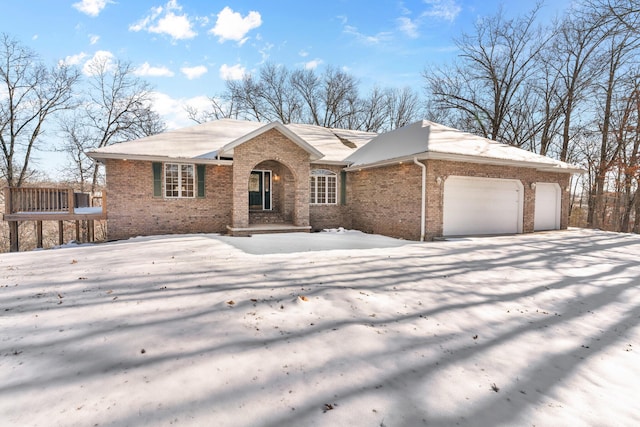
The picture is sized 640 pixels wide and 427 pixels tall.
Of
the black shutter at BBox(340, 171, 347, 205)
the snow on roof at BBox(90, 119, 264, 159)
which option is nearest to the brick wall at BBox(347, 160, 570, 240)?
the black shutter at BBox(340, 171, 347, 205)

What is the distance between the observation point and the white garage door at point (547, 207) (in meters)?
13.0

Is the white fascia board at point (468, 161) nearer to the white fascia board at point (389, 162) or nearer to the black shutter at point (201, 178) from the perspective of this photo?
the white fascia board at point (389, 162)

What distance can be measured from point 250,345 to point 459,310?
2728 mm

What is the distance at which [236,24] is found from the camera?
1376cm

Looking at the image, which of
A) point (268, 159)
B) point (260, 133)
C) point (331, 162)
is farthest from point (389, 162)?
point (260, 133)

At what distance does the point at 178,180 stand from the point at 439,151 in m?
9.32

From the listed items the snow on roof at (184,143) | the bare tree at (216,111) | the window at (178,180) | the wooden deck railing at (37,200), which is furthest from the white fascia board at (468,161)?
the bare tree at (216,111)

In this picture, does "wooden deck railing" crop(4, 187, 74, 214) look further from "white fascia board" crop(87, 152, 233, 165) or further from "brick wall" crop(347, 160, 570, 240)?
"brick wall" crop(347, 160, 570, 240)

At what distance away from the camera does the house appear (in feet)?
34.1

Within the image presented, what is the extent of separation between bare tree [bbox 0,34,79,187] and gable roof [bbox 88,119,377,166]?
41.4 ft

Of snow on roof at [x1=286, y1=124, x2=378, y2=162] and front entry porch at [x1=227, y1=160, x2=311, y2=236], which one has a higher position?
snow on roof at [x1=286, y1=124, x2=378, y2=162]

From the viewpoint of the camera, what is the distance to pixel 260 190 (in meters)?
13.9

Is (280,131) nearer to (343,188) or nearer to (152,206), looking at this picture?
(343,188)

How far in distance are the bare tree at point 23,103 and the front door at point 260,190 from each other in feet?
52.8
